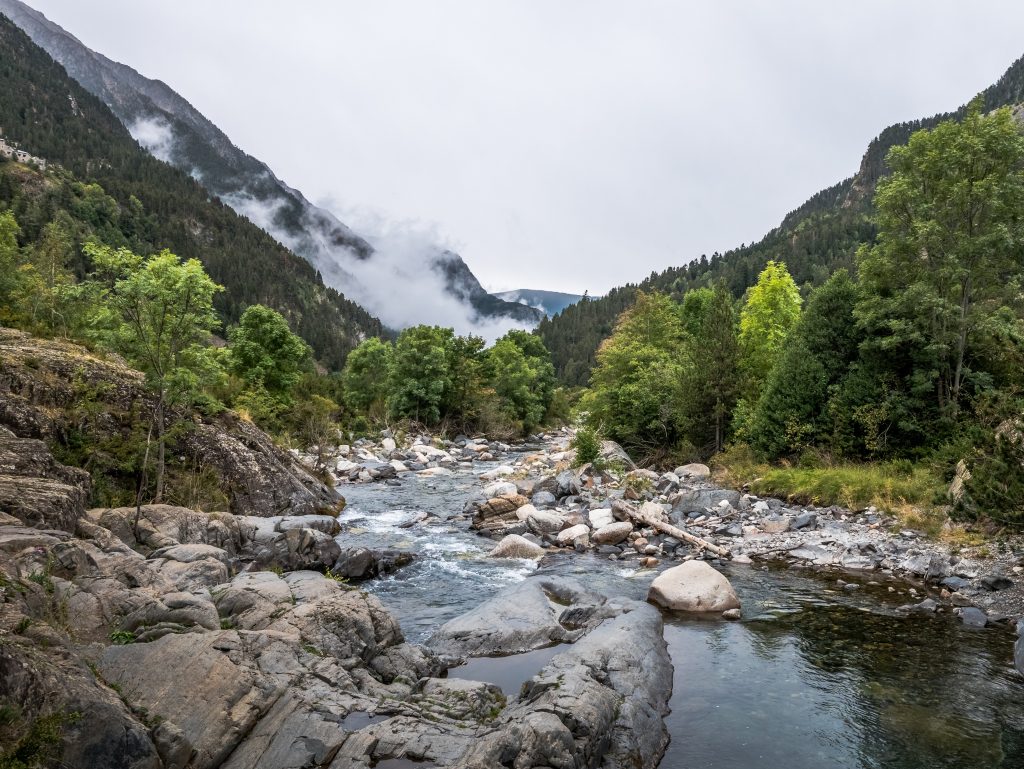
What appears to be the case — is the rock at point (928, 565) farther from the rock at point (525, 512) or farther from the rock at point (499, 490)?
the rock at point (499, 490)

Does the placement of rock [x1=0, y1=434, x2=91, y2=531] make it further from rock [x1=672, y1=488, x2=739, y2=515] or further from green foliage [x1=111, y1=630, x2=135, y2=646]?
rock [x1=672, y1=488, x2=739, y2=515]

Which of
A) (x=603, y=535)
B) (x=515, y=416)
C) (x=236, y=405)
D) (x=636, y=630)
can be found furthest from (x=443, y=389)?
(x=636, y=630)

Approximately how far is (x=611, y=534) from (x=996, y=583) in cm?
949

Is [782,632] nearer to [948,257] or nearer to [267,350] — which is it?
[948,257]

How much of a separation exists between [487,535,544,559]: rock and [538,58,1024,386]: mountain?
103 metres

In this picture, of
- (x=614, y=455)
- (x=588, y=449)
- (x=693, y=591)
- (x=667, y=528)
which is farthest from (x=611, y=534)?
(x=614, y=455)

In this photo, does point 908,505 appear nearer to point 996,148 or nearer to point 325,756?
point 996,148

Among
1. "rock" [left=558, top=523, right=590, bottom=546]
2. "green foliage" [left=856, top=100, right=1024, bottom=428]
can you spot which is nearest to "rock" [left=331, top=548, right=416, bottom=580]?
"rock" [left=558, top=523, right=590, bottom=546]

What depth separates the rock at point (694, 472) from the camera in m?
27.9

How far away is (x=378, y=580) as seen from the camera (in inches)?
587

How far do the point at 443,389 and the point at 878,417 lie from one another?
4061cm

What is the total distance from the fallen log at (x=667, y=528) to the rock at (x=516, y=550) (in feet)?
12.3

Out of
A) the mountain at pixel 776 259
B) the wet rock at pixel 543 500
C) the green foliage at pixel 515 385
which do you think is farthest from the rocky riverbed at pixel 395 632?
the mountain at pixel 776 259

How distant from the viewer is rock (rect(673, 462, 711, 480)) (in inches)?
1097
